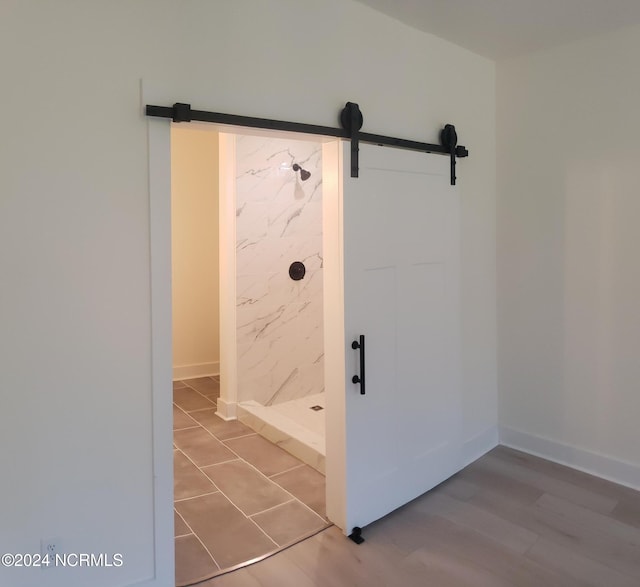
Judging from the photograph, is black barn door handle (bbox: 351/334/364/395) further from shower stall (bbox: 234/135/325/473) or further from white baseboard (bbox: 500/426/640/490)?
white baseboard (bbox: 500/426/640/490)

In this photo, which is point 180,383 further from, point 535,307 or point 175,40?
point 175,40

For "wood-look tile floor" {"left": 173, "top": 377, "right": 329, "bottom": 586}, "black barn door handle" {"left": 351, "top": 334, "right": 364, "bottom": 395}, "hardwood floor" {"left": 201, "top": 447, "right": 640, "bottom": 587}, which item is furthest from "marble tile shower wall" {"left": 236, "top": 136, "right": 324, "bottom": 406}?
"black barn door handle" {"left": 351, "top": 334, "right": 364, "bottom": 395}

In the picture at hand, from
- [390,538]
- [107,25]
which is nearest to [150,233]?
[107,25]

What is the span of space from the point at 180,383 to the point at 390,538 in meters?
3.36

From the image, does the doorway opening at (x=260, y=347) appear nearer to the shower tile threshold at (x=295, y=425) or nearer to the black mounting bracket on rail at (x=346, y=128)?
the shower tile threshold at (x=295, y=425)

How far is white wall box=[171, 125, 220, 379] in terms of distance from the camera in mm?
5395

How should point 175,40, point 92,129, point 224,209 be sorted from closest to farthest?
point 92,129, point 175,40, point 224,209

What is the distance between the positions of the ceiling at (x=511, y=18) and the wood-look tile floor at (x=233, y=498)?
2.74 meters

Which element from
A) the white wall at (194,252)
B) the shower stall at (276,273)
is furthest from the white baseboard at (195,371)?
the shower stall at (276,273)

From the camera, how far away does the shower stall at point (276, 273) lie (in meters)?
4.19

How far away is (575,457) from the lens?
131 inches

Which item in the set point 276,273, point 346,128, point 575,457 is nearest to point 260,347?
point 276,273

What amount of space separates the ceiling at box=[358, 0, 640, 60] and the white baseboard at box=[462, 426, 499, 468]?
2572 millimetres

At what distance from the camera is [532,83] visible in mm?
3402
